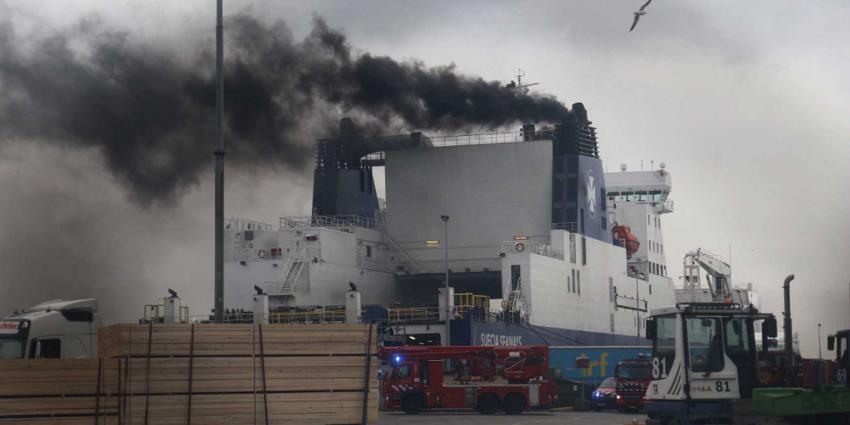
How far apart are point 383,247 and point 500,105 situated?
29.2 ft

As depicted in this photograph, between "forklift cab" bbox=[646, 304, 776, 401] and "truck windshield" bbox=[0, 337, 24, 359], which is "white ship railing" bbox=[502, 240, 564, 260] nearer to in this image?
"truck windshield" bbox=[0, 337, 24, 359]

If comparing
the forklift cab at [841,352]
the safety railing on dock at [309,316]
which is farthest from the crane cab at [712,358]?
the safety railing on dock at [309,316]

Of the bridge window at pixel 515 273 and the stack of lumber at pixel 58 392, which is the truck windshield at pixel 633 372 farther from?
the stack of lumber at pixel 58 392

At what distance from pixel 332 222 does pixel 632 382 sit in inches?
838

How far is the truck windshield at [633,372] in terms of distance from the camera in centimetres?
3666

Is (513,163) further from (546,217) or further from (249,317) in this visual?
(249,317)

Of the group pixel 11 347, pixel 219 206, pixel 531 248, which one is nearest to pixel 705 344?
pixel 219 206

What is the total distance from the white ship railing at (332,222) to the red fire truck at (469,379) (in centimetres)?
1506

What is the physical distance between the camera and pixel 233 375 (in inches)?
774

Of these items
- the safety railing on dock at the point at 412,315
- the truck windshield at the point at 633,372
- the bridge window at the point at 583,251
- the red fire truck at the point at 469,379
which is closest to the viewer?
the truck windshield at the point at 633,372

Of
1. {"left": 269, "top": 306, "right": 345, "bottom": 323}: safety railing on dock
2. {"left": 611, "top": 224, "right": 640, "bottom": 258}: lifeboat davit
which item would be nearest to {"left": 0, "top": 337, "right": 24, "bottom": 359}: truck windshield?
{"left": 269, "top": 306, "right": 345, "bottom": 323}: safety railing on dock

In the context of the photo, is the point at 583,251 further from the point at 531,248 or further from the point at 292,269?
the point at 292,269

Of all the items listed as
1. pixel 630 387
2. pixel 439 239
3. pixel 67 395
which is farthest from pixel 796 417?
pixel 439 239

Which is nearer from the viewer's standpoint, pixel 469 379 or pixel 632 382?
pixel 632 382
